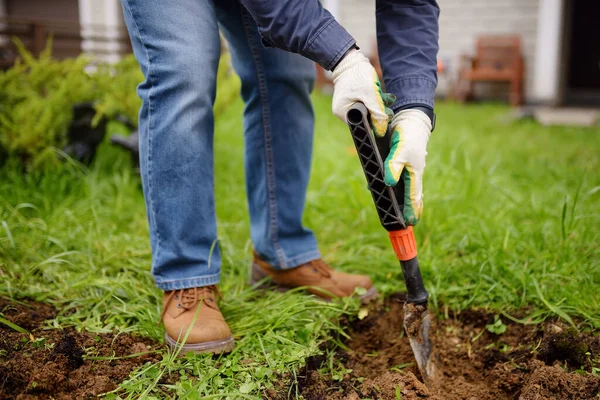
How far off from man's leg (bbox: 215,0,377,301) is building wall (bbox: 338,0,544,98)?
22.5 ft

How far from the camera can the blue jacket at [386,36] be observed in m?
1.37

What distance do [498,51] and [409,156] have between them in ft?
24.1

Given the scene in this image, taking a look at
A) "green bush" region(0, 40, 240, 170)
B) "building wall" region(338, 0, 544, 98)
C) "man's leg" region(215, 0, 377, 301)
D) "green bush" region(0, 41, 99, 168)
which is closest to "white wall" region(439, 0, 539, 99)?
"building wall" region(338, 0, 544, 98)

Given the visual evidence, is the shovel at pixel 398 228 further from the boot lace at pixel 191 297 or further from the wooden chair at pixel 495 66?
the wooden chair at pixel 495 66

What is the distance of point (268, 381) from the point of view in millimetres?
1385

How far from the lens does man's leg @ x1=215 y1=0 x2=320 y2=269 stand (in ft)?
5.84

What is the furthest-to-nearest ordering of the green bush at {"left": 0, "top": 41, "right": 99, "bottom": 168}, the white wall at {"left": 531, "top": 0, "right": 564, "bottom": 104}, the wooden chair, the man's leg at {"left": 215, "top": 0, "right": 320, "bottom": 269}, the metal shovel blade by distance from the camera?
the wooden chair → the white wall at {"left": 531, "top": 0, "right": 564, "bottom": 104} → the green bush at {"left": 0, "top": 41, "right": 99, "bottom": 168} → the man's leg at {"left": 215, "top": 0, "right": 320, "bottom": 269} → the metal shovel blade

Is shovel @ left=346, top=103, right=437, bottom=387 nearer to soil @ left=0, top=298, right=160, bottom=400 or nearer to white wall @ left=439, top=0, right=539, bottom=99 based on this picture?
soil @ left=0, top=298, right=160, bottom=400

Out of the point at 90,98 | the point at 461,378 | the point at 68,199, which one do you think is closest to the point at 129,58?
the point at 90,98

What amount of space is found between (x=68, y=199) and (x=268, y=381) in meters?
1.51

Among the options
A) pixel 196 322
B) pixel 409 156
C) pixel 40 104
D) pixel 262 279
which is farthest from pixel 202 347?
pixel 40 104

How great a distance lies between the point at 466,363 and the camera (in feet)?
5.41

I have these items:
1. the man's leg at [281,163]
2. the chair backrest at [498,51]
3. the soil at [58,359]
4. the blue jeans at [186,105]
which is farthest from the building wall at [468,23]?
the soil at [58,359]

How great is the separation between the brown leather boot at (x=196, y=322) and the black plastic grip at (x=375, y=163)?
536 millimetres
